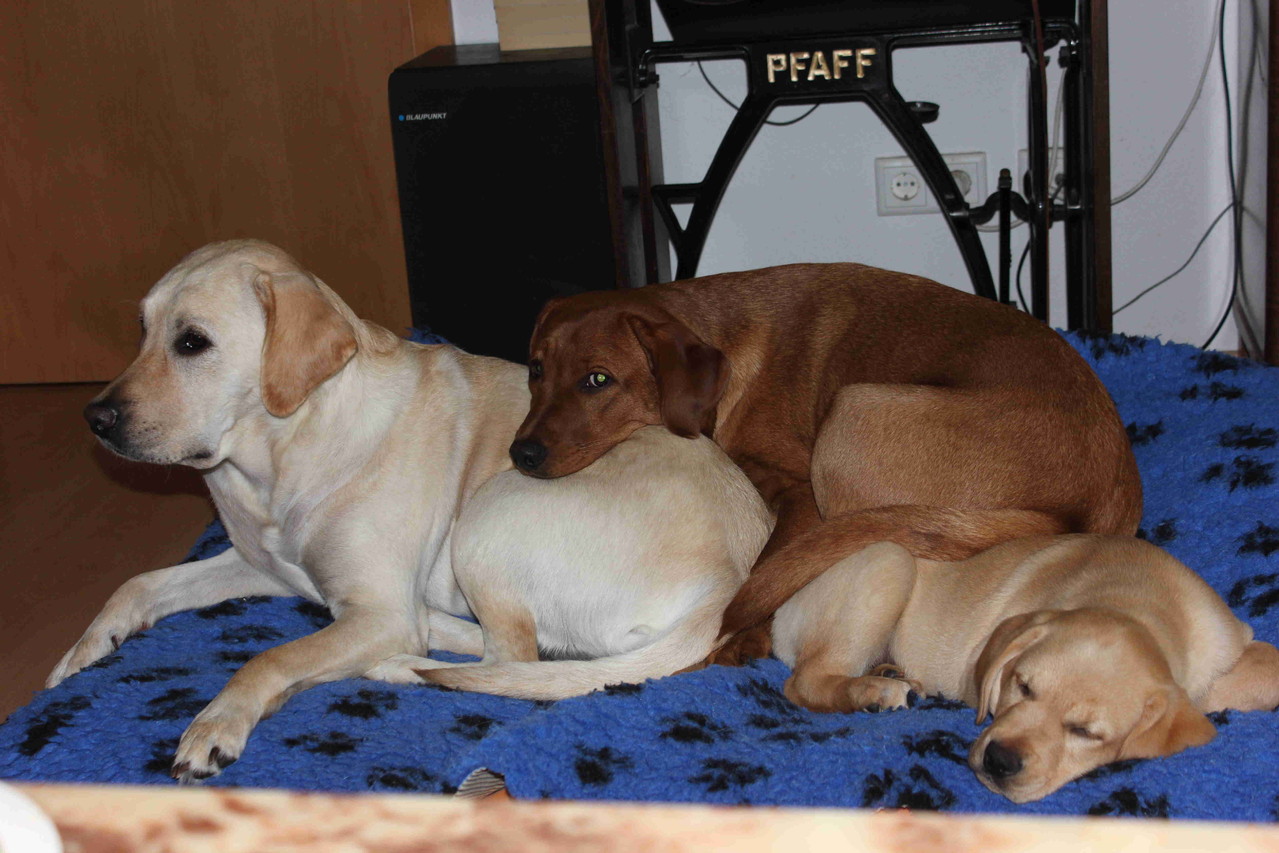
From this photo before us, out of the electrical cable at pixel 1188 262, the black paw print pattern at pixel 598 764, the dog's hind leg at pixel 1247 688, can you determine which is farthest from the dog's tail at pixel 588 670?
the electrical cable at pixel 1188 262

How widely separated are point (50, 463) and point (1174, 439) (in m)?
3.63

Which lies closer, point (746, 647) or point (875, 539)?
point (875, 539)

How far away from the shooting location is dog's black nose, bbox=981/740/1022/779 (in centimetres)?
162

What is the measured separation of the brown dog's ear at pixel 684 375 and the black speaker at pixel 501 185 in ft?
4.36

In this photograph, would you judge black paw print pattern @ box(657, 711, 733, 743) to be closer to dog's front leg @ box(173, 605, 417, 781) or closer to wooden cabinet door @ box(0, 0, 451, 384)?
dog's front leg @ box(173, 605, 417, 781)

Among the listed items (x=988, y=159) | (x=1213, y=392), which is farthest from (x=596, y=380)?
(x=988, y=159)

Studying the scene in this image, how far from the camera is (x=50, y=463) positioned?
4.16 metres

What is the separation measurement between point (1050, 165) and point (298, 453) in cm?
300

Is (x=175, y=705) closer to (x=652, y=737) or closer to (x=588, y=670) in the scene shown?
(x=588, y=670)

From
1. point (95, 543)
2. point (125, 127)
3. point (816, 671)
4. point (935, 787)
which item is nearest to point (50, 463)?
point (95, 543)

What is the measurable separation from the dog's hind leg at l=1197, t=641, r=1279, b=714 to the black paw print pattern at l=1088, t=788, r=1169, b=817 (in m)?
0.33

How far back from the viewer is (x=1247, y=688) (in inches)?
74.7

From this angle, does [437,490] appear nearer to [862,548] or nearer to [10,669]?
[862,548]

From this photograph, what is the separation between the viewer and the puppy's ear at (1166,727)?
65.8 inches
